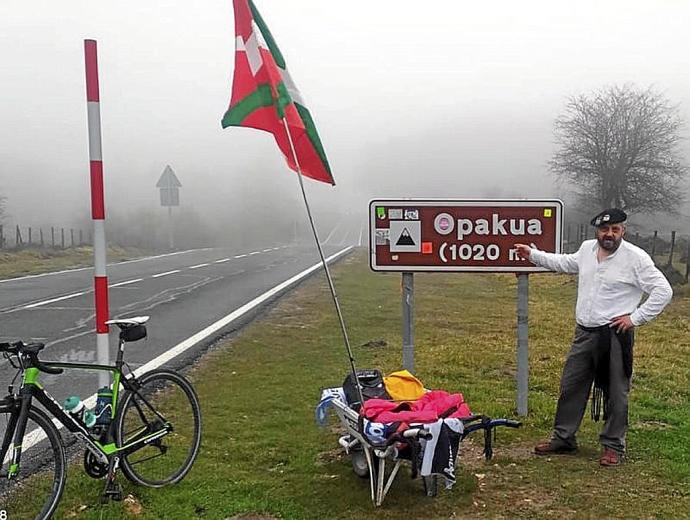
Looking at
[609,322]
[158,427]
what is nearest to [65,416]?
[158,427]

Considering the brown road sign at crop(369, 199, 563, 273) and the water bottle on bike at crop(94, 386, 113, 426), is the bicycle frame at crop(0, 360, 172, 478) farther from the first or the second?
the brown road sign at crop(369, 199, 563, 273)

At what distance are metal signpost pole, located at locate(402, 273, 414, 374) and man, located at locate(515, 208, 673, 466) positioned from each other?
1.41 m

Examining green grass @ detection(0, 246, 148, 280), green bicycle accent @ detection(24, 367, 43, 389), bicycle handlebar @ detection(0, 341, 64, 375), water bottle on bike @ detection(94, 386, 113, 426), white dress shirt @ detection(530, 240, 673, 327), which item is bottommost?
green grass @ detection(0, 246, 148, 280)

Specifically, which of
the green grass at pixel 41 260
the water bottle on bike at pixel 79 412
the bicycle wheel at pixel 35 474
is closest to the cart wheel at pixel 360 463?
the water bottle on bike at pixel 79 412

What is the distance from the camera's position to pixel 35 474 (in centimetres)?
460

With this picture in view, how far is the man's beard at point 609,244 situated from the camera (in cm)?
504

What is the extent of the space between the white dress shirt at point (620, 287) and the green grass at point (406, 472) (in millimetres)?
1053

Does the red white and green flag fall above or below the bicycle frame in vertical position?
above

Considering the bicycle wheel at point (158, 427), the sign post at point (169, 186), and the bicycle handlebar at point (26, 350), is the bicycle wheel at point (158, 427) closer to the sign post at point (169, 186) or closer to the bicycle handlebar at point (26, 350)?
the bicycle handlebar at point (26, 350)

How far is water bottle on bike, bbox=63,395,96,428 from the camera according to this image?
161 inches

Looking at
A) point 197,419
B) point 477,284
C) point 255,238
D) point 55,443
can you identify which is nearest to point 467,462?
point 197,419

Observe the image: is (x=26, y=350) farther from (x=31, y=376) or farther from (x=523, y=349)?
(x=523, y=349)

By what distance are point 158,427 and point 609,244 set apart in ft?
11.0

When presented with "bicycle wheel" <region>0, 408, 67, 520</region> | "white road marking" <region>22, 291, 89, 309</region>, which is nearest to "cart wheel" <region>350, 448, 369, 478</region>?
"bicycle wheel" <region>0, 408, 67, 520</region>
